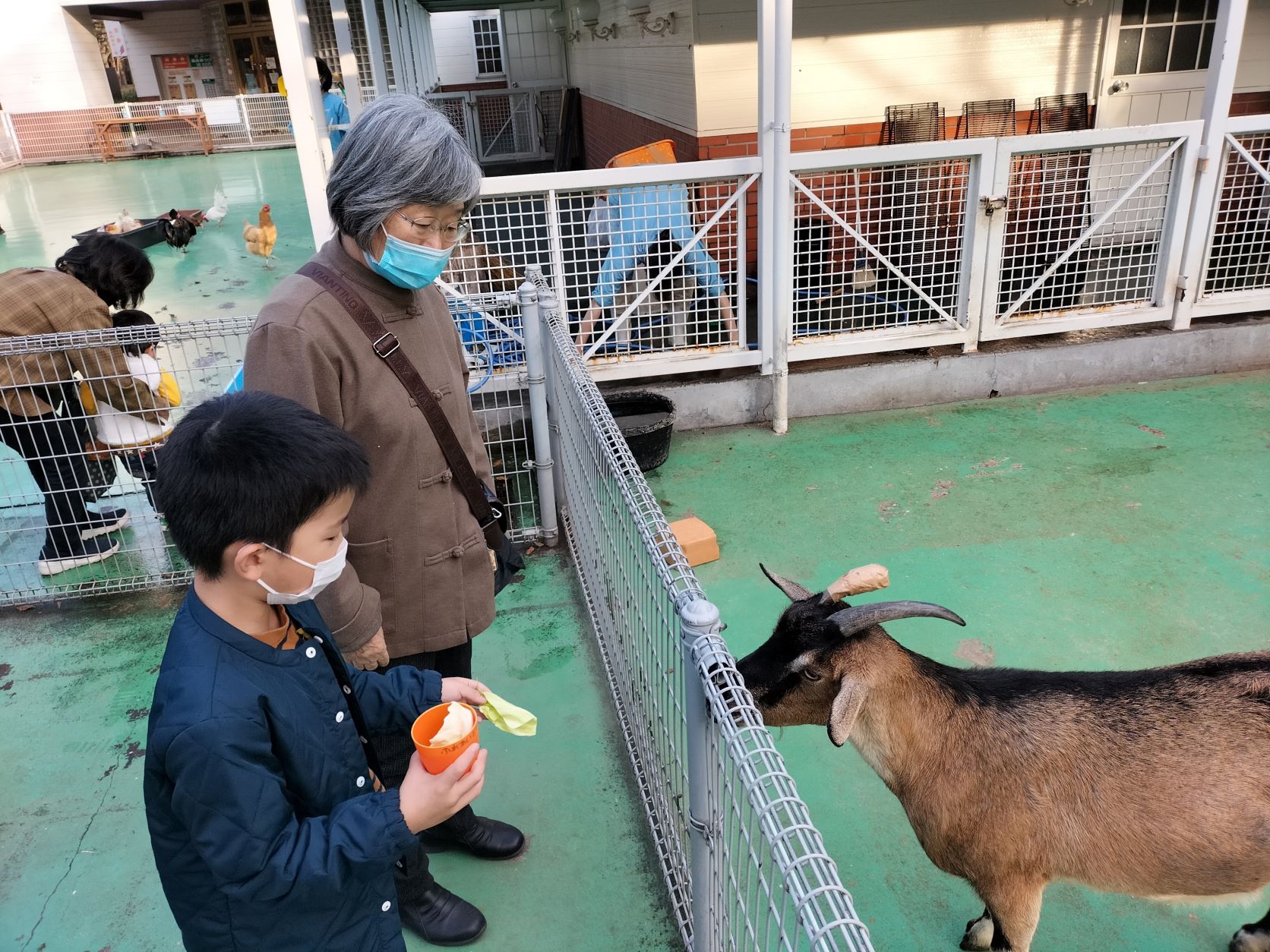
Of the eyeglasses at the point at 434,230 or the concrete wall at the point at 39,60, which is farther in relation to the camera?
the concrete wall at the point at 39,60

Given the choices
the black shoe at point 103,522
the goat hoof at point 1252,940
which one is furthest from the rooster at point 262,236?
the goat hoof at point 1252,940

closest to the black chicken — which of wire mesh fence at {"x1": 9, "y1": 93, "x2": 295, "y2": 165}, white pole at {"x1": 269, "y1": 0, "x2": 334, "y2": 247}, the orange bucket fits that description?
white pole at {"x1": 269, "y1": 0, "x2": 334, "y2": 247}

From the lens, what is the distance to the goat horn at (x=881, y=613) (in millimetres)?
2018

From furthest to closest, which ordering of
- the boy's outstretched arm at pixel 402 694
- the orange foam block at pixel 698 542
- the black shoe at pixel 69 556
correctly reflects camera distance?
the black shoe at pixel 69 556 → the orange foam block at pixel 698 542 → the boy's outstretched arm at pixel 402 694

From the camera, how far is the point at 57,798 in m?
3.01

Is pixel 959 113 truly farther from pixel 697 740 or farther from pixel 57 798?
pixel 57 798

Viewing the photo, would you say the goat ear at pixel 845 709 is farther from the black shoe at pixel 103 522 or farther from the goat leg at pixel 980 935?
the black shoe at pixel 103 522

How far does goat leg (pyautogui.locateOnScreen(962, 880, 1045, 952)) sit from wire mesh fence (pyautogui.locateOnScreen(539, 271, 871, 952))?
0.40 meters

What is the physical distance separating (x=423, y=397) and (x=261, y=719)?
2.94 ft

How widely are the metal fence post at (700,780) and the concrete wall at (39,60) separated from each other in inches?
1074

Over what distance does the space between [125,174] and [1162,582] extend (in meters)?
22.0

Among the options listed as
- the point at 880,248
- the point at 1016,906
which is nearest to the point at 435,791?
Answer: the point at 1016,906

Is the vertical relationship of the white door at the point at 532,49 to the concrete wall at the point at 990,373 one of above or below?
above

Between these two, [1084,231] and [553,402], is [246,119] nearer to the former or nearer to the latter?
[553,402]
